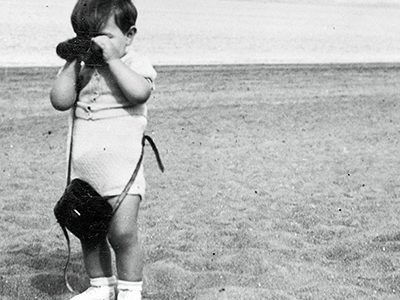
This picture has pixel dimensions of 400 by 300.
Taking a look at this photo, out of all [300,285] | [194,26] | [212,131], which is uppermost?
[300,285]

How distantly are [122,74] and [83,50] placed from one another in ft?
0.54

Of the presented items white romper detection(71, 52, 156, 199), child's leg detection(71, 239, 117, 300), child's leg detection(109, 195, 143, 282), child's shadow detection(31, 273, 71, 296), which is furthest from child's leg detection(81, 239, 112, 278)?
child's shadow detection(31, 273, 71, 296)

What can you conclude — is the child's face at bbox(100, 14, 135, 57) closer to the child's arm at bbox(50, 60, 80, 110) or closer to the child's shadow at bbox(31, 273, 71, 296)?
the child's arm at bbox(50, 60, 80, 110)

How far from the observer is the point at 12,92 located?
10.1 metres

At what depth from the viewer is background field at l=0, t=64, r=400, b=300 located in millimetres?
3604

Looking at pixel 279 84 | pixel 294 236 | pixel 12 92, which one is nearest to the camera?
pixel 294 236

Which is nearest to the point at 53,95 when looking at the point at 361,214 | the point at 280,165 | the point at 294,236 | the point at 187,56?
the point at 294,236

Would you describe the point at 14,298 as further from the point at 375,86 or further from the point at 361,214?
the point at 375,86

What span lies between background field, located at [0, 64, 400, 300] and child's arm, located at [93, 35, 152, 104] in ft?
3.47

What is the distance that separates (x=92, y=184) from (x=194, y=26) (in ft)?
88.4

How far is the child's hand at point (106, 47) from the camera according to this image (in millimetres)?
2703

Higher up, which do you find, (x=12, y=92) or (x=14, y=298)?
(x=14, y=298)

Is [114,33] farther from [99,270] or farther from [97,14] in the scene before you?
[99,270]

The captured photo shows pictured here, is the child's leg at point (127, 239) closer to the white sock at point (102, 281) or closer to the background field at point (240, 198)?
the white sock at point (102, 281)
